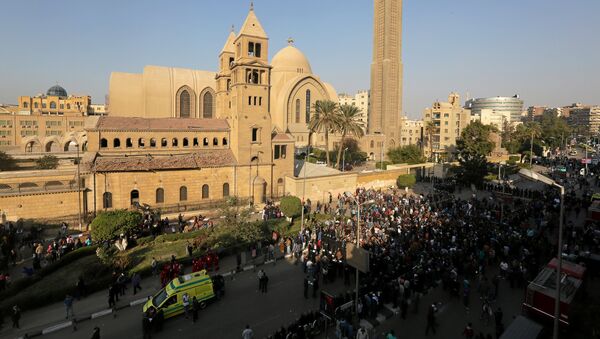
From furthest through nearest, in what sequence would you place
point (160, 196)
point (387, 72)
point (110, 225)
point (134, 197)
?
1. point (387, 72)
2. point (160, 196)
3. point (134, 197)
4. point (110, 225)

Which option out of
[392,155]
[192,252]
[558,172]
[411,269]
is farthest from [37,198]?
[558,172]

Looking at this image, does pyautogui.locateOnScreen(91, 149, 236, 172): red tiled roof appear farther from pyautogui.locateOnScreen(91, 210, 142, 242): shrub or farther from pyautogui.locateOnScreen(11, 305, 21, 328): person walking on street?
pyautogui.locateOnScreen(11, 305, 21, 328): person walking on street

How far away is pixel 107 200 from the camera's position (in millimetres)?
29328

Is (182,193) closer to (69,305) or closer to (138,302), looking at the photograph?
(138,302)

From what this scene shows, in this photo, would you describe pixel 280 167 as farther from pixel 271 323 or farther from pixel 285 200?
pixel 271 323

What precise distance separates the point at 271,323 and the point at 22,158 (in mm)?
42741

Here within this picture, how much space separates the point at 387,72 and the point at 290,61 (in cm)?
1881

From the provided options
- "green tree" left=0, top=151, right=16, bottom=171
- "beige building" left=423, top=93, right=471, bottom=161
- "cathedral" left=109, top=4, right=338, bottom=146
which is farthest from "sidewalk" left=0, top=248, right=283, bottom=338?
"beige building" left=423, top=93, right=471, bottom=161

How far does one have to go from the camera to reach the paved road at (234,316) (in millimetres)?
14055

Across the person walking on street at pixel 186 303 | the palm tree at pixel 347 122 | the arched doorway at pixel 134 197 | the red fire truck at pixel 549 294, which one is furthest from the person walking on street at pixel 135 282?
the palm tree at pixel 347 122

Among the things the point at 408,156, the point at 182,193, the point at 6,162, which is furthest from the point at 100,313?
the point at 408,156

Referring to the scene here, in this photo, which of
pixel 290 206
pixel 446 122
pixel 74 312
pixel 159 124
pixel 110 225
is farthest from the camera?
pixel 446 122

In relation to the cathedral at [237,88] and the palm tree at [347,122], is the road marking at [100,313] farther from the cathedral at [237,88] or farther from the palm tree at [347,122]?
the palm tree at [347,122]

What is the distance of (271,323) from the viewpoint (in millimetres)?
14750
